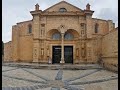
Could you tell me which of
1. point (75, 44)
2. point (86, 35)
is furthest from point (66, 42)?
point (86, 35)

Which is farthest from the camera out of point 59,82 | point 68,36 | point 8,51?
point 8,51

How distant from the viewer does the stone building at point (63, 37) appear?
23.8 meters

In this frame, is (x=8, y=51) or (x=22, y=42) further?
(x=8, y=51)

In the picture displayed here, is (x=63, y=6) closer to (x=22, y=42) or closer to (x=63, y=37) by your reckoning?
(x=63, y=37)

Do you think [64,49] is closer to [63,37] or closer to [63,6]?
[63,37]

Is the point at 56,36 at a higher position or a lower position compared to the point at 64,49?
higher

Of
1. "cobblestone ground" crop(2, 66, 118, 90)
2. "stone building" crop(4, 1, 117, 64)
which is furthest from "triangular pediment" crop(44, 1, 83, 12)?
"cobblestone ground" crop(2, 66, 118, 90)

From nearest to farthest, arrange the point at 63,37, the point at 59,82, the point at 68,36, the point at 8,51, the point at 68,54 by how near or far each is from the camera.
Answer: the point at 59,82 → the point at 63,37 → the point at 68,54 → the point at 68,36 → the point at 8,51

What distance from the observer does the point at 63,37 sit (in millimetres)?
24391

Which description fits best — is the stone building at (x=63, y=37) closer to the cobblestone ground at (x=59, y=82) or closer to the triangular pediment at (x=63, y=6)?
the triangular pediment at (x=63, y=6)

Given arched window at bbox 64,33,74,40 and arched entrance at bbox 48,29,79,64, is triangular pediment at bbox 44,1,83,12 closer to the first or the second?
arched entrance at bbox 48,29,79,64

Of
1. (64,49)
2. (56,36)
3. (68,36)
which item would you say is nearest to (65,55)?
(64,49)

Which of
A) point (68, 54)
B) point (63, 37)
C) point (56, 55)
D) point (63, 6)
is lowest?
point (56, 55)

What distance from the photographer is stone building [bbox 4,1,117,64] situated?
2383cm
